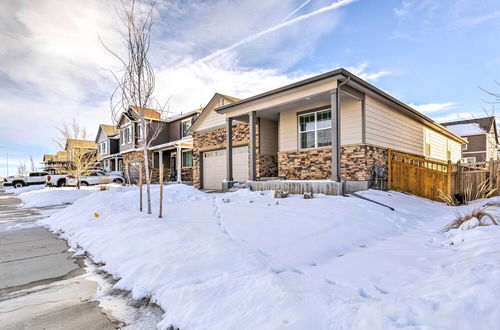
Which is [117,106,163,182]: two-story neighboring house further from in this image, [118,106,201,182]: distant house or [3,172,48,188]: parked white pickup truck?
[3,172,48,188]: parked white pickup truck

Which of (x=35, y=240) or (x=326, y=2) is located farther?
(x=326, y=2)

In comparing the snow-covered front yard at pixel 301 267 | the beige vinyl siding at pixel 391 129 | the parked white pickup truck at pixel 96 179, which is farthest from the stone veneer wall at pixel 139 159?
the beige vinyl siding at pixel 391 129

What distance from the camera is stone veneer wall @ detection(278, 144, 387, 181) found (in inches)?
346

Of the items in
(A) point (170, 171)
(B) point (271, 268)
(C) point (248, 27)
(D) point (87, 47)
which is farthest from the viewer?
(A) point (170, 171)

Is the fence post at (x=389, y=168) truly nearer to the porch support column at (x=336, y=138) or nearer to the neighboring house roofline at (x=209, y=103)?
the porch support column at (x=336, y=138)

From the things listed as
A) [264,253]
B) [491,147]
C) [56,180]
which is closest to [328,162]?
[491,147]

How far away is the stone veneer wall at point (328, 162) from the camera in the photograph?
28.8 feet

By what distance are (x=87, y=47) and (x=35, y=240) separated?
5073 millimetres

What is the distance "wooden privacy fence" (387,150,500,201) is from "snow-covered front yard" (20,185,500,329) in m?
4.26

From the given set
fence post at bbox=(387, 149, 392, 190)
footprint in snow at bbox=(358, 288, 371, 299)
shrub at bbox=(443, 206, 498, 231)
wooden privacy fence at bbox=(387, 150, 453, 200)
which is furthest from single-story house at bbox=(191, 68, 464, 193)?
footprint in snow at bbox=(358, 288, 371, 299)

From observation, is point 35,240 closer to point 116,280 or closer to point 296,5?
point 116,280

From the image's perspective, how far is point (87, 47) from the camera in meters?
6.92

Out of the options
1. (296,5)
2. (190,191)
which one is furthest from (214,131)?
(296,5)

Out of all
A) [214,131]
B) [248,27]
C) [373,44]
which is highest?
[248,27]
